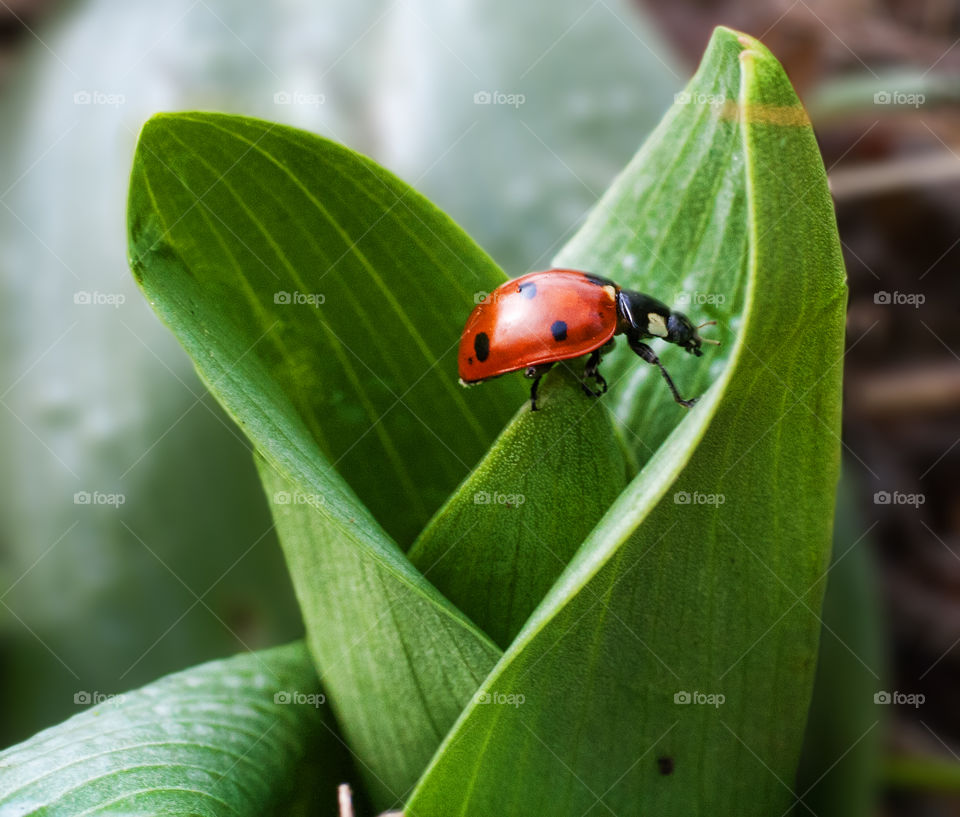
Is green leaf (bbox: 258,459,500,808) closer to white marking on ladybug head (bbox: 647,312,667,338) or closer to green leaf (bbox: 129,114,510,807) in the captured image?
green leaf (bbox: 129,114,510,807)

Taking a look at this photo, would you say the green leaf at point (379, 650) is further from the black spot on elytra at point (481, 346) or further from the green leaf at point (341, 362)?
the black spot on elytra at point (481, 346)

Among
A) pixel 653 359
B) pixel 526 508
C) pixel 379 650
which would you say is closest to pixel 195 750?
pixel 379 650

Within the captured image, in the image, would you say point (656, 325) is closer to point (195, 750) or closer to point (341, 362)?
point (341, 362)

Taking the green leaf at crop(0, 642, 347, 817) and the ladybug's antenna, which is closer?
the green leaf at crop(0, 642, 347, 817)

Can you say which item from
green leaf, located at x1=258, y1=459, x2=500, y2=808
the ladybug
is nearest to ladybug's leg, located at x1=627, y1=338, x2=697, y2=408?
the ladybug

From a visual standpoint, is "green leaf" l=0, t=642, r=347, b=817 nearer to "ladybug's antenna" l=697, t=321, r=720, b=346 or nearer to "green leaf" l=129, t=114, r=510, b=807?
"green leaf" l=129, t=114, r=510, b=807

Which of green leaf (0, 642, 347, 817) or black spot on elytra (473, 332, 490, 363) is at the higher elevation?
black spot on elytra (473, 332, 490, 363)

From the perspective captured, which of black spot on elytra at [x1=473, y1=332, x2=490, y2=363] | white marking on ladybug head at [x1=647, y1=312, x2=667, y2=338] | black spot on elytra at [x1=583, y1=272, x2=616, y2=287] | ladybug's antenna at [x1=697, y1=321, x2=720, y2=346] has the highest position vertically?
black spot on elytra at [x1=583, y1=272, x2=616, y2=287]
